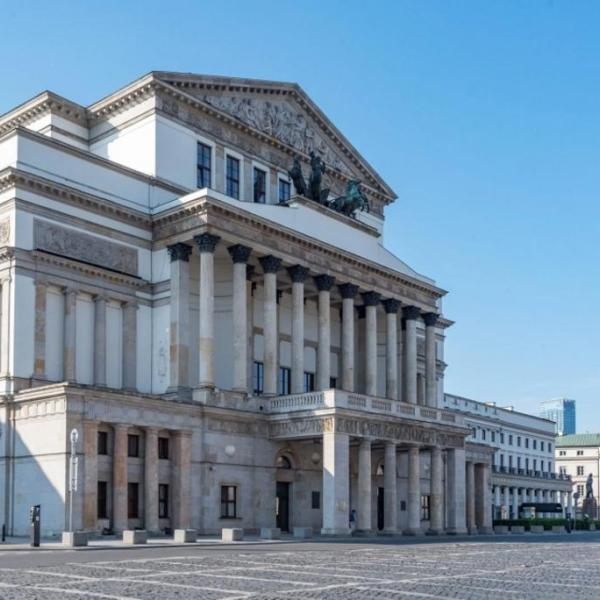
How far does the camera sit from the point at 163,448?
51.3 m

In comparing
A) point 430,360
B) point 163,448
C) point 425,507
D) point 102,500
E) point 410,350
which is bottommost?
point 425,507

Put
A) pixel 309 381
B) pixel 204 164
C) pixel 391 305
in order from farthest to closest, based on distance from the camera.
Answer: pixel 391 305, pixel 309 381, pixel 204 164

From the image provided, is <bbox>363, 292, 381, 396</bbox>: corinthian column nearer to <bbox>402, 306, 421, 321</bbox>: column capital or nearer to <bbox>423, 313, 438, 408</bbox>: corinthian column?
<bbox>402, 306, 421, 321</bbox>: column capital

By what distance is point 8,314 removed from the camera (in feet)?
164

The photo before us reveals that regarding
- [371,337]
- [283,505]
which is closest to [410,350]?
[371,337]

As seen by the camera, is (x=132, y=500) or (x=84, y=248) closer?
(x=132, y=500)

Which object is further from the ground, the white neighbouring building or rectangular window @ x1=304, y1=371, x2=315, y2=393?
rectangular window @ x1=304, y1=371, x2=315, y2=393

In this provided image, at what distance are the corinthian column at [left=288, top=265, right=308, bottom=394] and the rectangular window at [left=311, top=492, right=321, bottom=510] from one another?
20.0ft

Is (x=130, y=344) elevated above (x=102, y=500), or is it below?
above

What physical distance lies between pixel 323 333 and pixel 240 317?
25.3 feet

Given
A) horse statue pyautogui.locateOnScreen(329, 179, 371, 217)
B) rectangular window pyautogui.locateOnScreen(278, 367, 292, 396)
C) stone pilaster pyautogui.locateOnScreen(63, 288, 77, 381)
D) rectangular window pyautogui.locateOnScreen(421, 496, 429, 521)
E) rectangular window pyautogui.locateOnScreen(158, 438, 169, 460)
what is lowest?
rectangular window pyautogui.locateOnScreen(421, 496, 429, 521)

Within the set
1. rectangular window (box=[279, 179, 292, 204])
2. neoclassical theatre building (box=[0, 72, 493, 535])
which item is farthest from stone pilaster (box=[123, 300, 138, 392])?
rectangular window (box=[279, 179, 292, 204])

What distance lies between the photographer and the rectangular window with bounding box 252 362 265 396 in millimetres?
61000

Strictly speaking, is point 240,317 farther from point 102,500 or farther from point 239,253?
point 102,500
